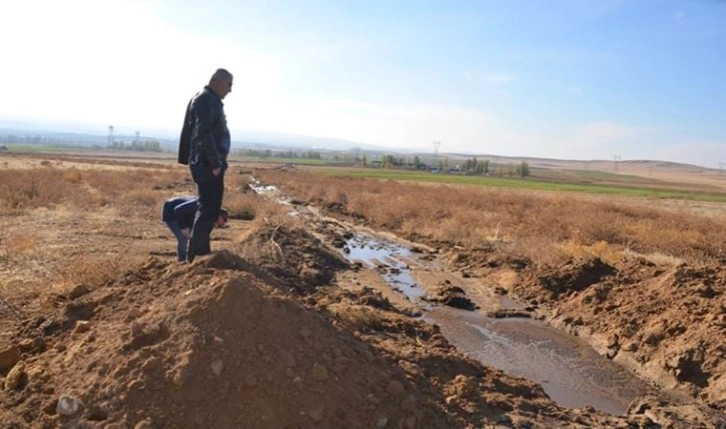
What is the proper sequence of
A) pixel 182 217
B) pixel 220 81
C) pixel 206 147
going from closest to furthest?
pixel 206 147 < pixel 220 81 < pixel 182 217

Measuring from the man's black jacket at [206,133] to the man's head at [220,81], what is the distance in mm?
48

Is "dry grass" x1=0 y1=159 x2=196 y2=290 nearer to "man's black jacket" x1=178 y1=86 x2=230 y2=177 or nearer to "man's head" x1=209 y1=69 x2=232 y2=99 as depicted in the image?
"man's black jacket" x1=178 y1=86 x2=230 y2=177

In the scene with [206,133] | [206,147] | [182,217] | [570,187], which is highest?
[206,133]

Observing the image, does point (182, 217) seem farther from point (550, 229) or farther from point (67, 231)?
point (550, 229)

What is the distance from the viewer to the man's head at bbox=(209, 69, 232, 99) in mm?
5636

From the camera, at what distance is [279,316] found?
4500 millimetres

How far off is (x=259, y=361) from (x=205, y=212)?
213 centimetres

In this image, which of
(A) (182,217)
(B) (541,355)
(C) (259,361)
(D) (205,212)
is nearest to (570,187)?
(B) (541,355)

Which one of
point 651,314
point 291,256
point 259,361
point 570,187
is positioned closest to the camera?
point 259,361

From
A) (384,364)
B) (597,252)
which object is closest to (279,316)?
(384,364)

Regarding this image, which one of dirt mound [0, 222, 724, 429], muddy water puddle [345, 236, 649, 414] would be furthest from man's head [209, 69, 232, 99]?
muddy water puddle [345, 236, 649, 414]

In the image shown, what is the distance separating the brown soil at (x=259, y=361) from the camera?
387 centimetres

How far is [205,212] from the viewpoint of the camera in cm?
581

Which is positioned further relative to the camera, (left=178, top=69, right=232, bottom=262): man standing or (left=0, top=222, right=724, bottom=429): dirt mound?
(left=178, top=69, right=232, bottom=262): man standing
